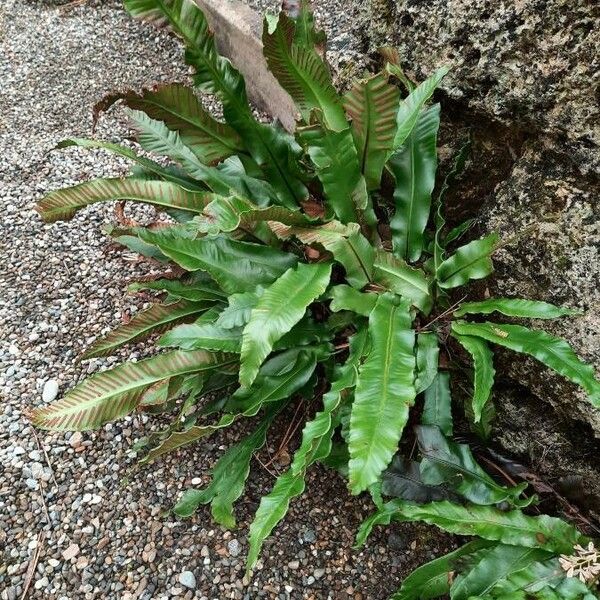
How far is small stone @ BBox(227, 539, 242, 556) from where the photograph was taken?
5.30 feet

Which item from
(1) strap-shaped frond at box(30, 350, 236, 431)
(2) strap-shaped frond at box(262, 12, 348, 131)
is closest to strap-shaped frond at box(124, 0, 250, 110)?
(2) strap-shaped frond at box(262, 12, 348, 131)

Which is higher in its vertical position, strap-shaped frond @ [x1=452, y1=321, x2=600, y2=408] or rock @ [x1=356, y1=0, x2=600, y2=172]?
rock @ [x1=356, y1=0, x2=600, y2=172]

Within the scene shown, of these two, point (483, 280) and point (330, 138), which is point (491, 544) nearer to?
point (483, 280)

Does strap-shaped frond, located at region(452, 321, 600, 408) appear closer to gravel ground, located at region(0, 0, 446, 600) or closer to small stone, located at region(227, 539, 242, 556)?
gravel ground, located at region(0, 0, 446, 600)

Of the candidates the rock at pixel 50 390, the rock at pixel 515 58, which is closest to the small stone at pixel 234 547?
the rock at pixel 50 390

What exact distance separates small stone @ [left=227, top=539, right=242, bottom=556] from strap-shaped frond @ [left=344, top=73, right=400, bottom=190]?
102 centimetres

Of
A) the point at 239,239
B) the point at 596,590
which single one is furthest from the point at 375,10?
the point at 596,590

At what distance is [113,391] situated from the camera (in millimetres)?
1584

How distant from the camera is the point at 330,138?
1541 mm

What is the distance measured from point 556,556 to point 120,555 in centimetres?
106

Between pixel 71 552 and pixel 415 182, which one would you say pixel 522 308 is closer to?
pixel 415 182

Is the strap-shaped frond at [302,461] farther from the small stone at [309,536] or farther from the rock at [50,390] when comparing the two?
the rock at [50,390]

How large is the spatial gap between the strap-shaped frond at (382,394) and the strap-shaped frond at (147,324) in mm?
552

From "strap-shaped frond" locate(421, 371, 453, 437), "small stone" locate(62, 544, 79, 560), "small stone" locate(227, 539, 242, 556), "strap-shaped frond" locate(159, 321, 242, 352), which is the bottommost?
"small stone" locate(62, 544, 79, 560)
